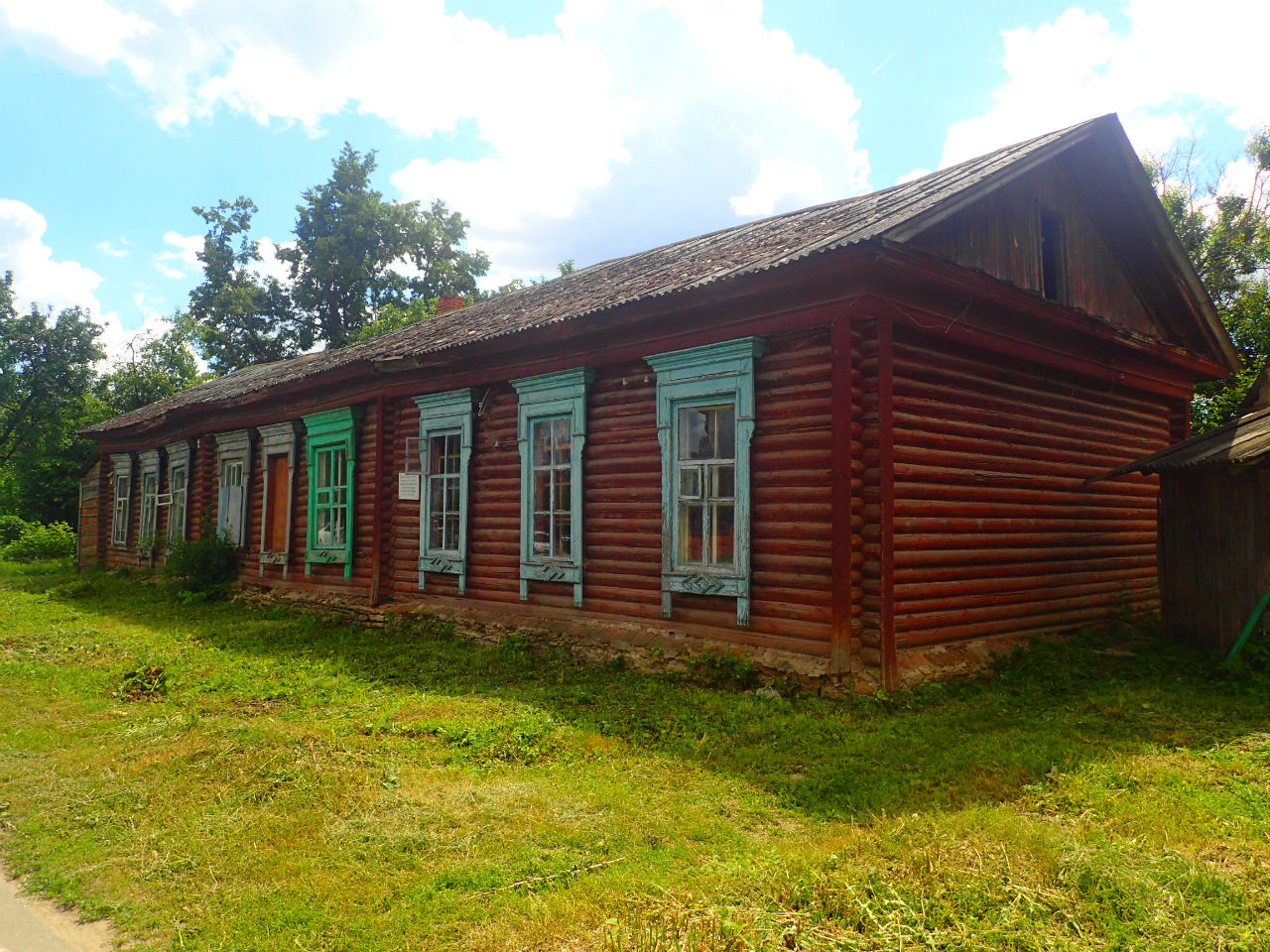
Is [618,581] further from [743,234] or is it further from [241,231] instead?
[241,231]

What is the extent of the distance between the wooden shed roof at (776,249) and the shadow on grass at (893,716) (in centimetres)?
356

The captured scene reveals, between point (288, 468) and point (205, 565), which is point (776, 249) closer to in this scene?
point (288, 468)

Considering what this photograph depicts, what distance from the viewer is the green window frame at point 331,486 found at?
41.8ft

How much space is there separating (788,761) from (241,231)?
39748 mm

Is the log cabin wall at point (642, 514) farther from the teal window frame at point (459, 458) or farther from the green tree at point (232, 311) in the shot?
the green tree at point (232, 311)

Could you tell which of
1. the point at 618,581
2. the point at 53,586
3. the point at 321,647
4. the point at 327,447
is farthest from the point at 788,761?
the point at 53,586

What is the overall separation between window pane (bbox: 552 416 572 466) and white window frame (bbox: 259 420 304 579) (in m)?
6.58

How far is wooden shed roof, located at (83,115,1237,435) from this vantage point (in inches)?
272

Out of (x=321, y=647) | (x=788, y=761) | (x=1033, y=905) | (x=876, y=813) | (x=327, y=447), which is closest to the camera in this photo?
(x=1033, y=905)

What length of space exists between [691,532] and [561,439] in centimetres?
228

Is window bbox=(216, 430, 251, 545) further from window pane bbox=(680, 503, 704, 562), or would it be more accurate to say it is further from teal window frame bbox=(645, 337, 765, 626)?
window pane bbox=(680, 503, 704, 562)

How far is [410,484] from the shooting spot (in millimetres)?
11547

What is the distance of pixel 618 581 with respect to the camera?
8.72 metres

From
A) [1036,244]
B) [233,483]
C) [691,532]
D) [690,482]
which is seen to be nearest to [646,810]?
[691,532]
